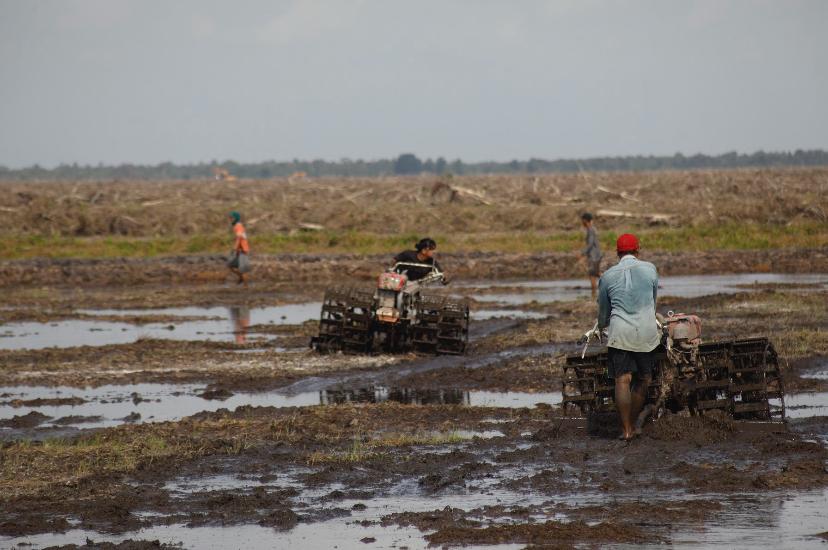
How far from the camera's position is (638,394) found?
12.1 m

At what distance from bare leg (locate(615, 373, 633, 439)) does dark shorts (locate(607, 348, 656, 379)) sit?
0.20 feet

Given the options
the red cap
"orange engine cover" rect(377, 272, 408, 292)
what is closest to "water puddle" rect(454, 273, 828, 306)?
"orange engine cover" rect(377, 272, 408, 292)

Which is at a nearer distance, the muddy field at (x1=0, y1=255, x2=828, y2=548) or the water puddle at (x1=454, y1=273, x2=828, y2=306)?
the muddy field at (x1=0, y1=255, x2=828, y2=548)

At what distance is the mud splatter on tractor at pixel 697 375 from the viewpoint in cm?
1264

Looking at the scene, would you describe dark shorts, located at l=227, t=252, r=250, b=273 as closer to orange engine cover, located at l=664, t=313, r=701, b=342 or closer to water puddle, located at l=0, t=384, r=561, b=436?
water puddle, located at l=0, t=384, r=561, b=436

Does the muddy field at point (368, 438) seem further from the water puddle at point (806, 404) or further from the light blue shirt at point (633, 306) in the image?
the light blue shirt at point (633, 306)

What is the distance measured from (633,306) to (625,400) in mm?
884

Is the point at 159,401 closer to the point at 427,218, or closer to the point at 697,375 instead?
the point at 697,375

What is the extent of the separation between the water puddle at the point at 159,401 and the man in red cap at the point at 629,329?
3.42 m

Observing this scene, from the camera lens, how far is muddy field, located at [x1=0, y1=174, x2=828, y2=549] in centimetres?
965

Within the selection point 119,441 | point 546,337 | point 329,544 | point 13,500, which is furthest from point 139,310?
point 329,544

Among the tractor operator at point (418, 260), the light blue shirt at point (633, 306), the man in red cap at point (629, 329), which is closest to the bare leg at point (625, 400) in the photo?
the man in red cap at point (629, 329)

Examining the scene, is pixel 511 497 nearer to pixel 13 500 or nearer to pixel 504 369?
pixel 13 500

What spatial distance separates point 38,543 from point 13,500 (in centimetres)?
148
